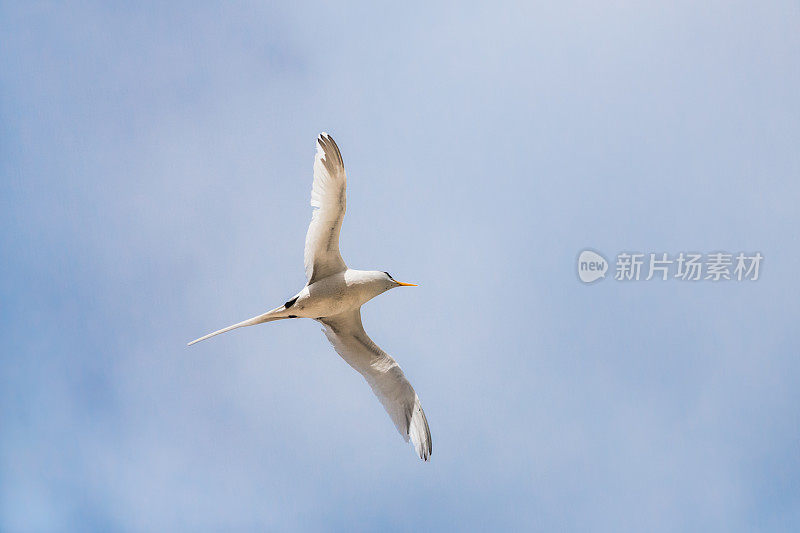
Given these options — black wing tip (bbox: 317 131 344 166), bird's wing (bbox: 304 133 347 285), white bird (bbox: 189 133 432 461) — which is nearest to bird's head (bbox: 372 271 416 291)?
white bird (bbox: 189 133 432 461)

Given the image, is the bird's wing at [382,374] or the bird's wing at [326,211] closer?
the bird's wing at [326,211]

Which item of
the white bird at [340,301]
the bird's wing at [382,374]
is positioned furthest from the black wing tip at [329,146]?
the bird's wing at [382,374]

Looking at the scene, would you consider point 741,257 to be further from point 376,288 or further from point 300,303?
point 300,303

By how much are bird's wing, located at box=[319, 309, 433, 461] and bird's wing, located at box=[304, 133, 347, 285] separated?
4.03 ft

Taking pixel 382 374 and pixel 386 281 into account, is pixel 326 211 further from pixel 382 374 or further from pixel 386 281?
pixel 382 374

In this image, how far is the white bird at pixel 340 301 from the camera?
1695cm

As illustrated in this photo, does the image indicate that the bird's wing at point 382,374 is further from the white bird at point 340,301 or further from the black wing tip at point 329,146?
the black wing tip at point 329,146

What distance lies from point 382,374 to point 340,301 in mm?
1839

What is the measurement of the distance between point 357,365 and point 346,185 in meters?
3.82

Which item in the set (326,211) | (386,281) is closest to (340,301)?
(386,281)

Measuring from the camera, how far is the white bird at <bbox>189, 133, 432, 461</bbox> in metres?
17.0

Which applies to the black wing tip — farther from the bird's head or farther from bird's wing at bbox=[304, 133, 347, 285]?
the bird's head

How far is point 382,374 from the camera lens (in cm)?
1839

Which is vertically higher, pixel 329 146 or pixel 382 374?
pixel 329 146
